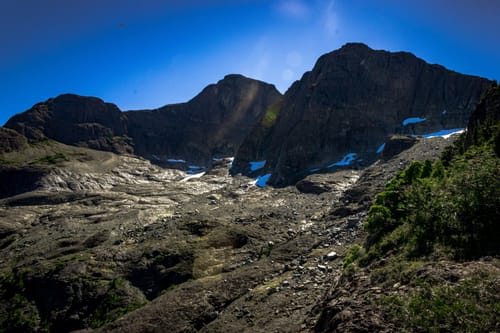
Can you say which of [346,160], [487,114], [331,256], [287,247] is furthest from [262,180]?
[331,256]

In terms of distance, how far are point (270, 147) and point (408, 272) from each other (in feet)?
417

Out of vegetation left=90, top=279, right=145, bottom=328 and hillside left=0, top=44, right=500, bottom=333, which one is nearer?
hillside left=0, top=44, right=500, bottom=333

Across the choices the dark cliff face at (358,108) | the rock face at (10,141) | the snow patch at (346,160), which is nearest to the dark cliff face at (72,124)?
the rock face at (10,141)

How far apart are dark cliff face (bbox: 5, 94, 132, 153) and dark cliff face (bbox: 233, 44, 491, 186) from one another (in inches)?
3542

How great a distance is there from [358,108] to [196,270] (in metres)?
106

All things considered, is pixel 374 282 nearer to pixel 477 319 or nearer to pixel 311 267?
pixel 477 319

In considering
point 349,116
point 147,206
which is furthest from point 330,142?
point 147,206

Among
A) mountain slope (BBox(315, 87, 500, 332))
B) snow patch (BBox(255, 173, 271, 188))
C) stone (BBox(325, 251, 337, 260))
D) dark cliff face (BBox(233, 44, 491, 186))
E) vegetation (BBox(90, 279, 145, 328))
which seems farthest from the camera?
dark cliff face (BBox(233, 44, 491, 186))

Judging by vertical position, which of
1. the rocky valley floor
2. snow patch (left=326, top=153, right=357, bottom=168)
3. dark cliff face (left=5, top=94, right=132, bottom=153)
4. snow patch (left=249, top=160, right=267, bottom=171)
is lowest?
the rocky valley floor

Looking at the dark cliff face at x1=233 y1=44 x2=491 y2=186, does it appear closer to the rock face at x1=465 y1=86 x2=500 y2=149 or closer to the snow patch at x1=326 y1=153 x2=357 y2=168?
the snow patch at x1=326 y1=153 x2=357 y2=168

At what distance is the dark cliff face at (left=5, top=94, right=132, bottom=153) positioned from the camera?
176750 mm

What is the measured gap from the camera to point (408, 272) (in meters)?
10.8

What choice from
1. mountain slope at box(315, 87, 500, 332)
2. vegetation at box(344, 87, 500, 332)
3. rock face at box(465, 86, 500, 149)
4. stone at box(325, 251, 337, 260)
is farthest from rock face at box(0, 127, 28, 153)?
rock face at box(465, 86, 500, 149)

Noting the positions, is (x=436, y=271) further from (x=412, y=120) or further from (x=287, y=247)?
(x=412, y=120)
